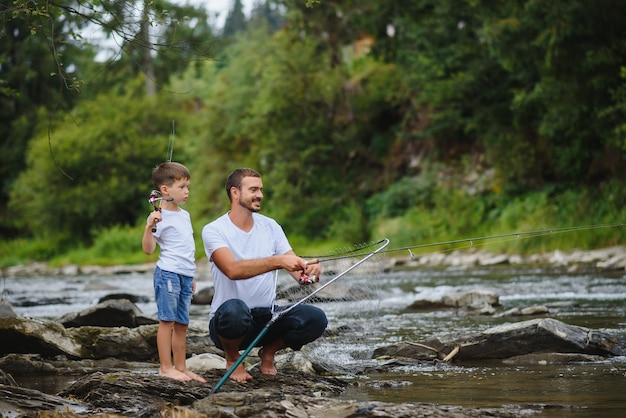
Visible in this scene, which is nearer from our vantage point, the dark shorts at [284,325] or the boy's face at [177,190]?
the dark shorts at [284,325]

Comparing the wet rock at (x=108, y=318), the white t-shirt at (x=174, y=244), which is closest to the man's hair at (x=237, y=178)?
the white t-shirt at (x=174, y=244)

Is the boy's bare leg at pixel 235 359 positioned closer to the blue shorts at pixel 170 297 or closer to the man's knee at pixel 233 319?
the man's knee at pixel 233 319

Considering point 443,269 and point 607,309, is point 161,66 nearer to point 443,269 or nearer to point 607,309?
point 443,269

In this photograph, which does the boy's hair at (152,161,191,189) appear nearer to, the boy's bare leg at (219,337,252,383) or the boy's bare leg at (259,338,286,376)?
the boy's bare leg at (219,337,252,383)

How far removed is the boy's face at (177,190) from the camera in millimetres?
5301

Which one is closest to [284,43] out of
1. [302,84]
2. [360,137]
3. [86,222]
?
[302,84]

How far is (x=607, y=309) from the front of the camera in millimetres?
9586

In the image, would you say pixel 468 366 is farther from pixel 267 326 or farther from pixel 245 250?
pixel 245 250

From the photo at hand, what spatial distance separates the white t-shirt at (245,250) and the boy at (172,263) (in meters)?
0.19

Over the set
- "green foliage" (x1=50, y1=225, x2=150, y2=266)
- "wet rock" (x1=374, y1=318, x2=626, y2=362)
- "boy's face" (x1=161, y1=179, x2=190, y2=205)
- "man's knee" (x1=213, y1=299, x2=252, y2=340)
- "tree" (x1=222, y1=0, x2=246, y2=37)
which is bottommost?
"green foliage" (x1=50, y1=225, x2=150, y2=266)

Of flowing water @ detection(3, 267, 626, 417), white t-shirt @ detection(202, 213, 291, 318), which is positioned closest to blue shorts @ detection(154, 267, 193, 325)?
white t-shirt @ detection(202, 213, 291, 318)

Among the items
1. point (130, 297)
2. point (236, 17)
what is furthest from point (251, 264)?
point (236, 17)

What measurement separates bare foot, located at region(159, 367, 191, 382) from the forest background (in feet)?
35.7

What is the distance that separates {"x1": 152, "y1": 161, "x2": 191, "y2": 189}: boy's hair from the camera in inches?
208
